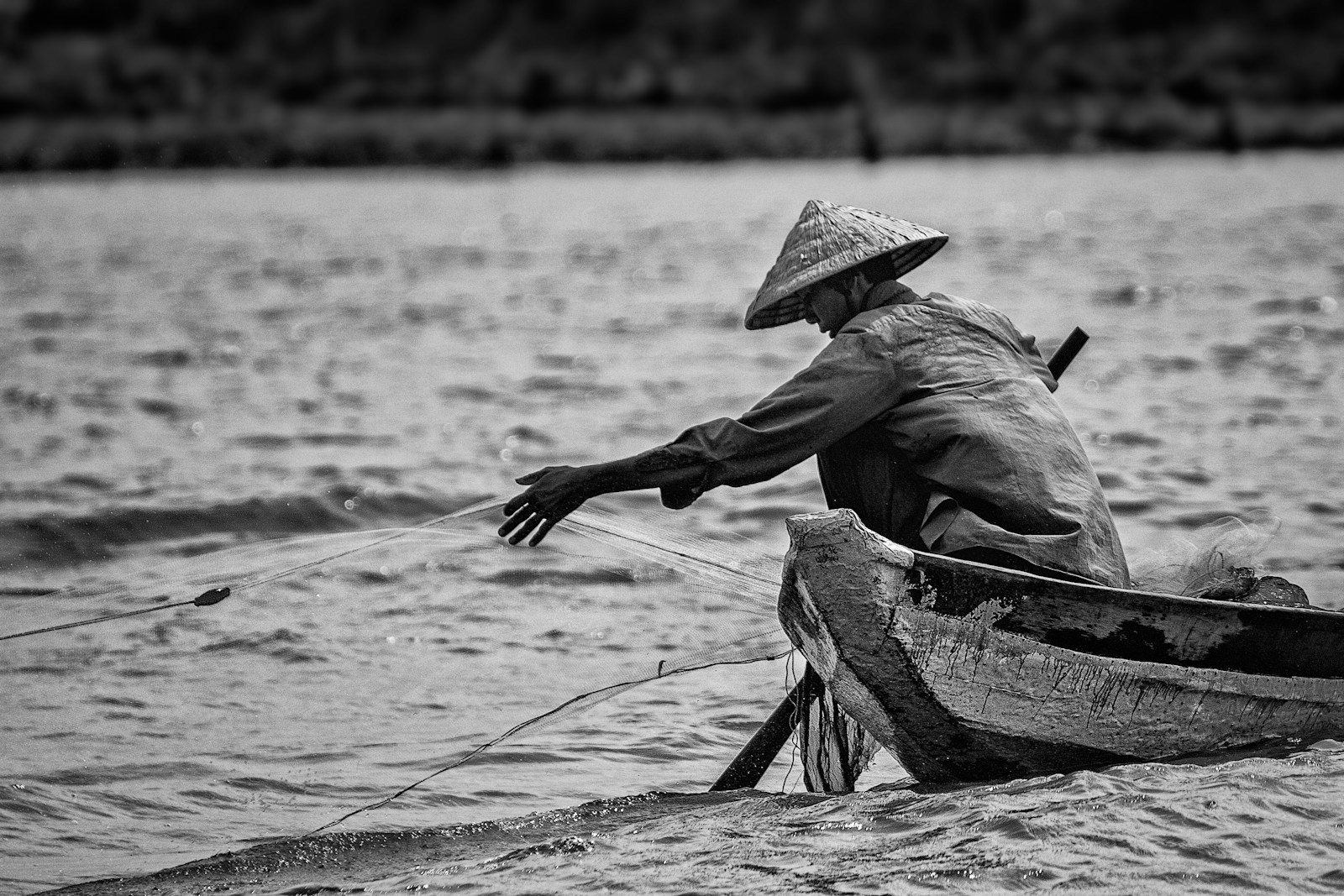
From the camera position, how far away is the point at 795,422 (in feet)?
14.3

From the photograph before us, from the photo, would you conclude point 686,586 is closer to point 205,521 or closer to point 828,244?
point 828,244

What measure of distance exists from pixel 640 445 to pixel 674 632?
4671mm

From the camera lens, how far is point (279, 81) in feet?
330

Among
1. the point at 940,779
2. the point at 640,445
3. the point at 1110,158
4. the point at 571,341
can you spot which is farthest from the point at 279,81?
the point at 940,779

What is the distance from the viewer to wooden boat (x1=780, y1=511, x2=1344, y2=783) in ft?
14.1

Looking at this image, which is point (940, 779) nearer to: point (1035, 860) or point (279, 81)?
point (1035, 860)

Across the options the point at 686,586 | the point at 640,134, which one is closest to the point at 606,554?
the point at 686,586

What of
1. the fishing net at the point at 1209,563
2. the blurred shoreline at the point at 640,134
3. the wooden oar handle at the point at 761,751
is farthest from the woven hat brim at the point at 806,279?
the blurred shoreline at the point at 640,134

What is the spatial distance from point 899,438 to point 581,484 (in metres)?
0.91

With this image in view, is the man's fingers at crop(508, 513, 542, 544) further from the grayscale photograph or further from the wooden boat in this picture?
the wooden boat

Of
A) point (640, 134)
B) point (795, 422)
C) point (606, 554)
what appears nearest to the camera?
point (795, 422)

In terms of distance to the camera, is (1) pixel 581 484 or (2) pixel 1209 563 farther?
(2) pixel 1209 563

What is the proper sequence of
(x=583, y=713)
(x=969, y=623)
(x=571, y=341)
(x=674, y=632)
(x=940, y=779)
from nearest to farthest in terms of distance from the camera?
(x=969, y=623) < (x=940, y=779) < (x=583, y=713) < (x=674, y=632) < (x=571, y=341)

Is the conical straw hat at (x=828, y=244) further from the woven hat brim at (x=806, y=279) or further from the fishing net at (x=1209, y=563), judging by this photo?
the fishing net at (x=1209, y=563)
